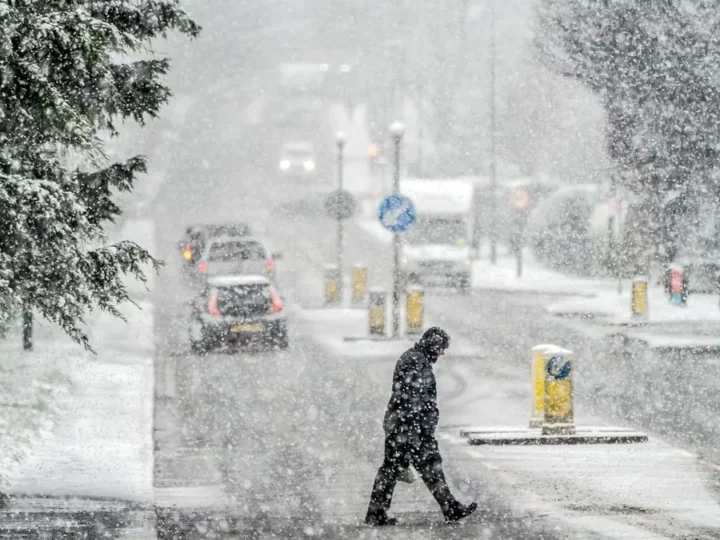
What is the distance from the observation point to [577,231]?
43688 mm

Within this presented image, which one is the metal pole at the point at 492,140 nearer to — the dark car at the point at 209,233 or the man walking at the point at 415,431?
the dark car at the point at 209,233

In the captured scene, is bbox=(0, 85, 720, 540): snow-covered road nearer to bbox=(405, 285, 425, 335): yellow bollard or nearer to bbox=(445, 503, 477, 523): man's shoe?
bbox=(445, 503, 477, 523): man's shoe

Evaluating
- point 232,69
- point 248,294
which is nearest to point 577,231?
point 248,294

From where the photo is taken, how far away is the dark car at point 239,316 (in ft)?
73.5

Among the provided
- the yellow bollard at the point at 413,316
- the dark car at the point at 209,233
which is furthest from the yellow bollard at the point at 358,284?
the yellow bollard at the point at 413,316

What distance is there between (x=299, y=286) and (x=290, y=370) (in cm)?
1803

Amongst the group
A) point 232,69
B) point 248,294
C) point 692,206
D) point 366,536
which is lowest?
point 366,536

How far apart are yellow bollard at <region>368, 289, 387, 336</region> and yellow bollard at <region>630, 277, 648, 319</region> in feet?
19.9

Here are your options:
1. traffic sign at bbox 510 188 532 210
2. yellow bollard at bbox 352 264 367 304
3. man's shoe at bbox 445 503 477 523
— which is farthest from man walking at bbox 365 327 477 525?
traffic sign at bbox 510 188 532 210

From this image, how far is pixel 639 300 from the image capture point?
2706 cm

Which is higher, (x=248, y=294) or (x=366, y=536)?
(x=248, y=294)

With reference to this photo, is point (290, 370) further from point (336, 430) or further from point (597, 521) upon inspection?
point (597, 521)

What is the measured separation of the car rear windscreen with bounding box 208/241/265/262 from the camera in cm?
2773

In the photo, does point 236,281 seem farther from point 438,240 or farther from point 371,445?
point 438,240
